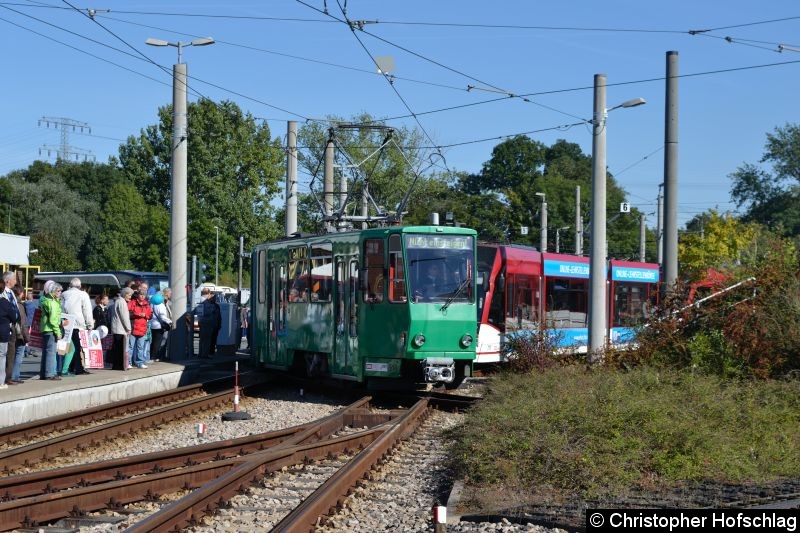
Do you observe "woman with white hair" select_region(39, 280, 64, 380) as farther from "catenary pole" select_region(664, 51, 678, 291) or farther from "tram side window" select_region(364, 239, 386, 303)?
"catenary pole" select_region(664, 51, 678, 291)

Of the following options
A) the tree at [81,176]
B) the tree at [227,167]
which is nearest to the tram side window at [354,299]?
the tree at [227,167]

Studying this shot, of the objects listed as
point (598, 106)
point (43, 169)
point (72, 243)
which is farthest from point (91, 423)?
point (43, 169)

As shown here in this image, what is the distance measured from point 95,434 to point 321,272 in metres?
7.23

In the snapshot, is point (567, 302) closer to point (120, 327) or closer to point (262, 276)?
point (262, 276)

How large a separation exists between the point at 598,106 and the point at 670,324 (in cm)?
490

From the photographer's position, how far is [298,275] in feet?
68.8

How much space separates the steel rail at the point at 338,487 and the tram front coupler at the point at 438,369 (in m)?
3.64

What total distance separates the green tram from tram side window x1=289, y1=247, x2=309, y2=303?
59cm

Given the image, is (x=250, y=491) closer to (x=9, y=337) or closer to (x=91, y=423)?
(x=91, y=423)

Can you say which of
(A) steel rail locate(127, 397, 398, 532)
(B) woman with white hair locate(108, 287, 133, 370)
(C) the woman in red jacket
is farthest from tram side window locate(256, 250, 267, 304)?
(A) steel rail locate(127, 397, 398, 532)

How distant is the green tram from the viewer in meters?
18.0

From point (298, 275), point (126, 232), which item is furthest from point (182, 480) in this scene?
point (126, 232)

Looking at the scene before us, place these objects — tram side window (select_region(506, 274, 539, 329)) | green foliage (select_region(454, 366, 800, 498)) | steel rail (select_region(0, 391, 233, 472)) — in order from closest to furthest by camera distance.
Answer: green foliage (select_region(454, 366, 800, 498)) → steel rail (select_region(0, 391, 233, 472)) → tram side window (select_region(506, 274, 539, 329))

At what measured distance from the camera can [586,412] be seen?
37.2ft
